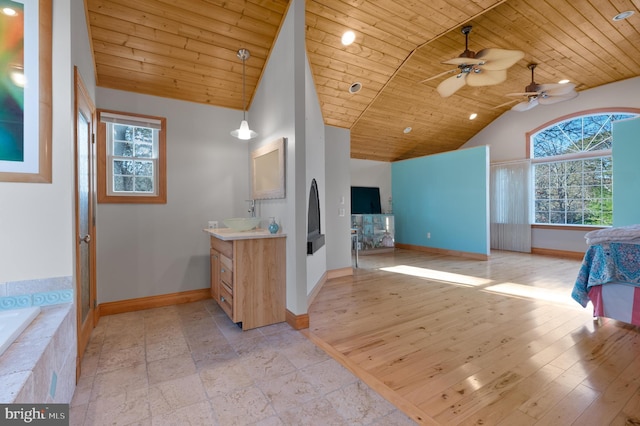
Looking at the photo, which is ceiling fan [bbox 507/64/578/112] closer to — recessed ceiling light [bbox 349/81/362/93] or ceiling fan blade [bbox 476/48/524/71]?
ceiling fan blade [bbox 476/48/524/71]

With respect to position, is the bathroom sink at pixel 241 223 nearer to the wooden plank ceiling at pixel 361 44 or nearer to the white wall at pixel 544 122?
the wooden plank ceiling at pixel 361 44

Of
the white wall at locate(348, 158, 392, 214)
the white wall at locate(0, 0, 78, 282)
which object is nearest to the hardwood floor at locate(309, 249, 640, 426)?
the white wall at locate(0, 0, 78, 282)

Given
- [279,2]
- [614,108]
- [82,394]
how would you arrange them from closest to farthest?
1. [82,394]
2. [279,2]
3. [614,108]

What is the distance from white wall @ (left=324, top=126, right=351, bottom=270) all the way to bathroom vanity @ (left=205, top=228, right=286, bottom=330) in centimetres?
184

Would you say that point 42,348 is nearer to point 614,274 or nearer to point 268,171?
point 268,171

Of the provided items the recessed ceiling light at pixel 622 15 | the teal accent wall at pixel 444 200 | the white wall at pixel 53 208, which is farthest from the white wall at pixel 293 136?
the teal accent wall at pixel 444 200

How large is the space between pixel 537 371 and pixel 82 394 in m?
3.03

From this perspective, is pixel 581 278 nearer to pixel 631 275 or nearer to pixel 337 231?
pixel 631 275

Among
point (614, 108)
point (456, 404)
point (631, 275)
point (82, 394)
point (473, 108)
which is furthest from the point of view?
point (473, 108)

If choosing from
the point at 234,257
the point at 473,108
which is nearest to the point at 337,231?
the point at 234,257

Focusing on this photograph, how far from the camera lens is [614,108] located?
18.7ft

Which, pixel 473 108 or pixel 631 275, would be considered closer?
pixel 631 275

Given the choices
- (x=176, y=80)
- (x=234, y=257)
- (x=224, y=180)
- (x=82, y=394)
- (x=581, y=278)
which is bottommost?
(x=82, y=394)

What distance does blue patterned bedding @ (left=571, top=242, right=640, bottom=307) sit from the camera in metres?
2.50
